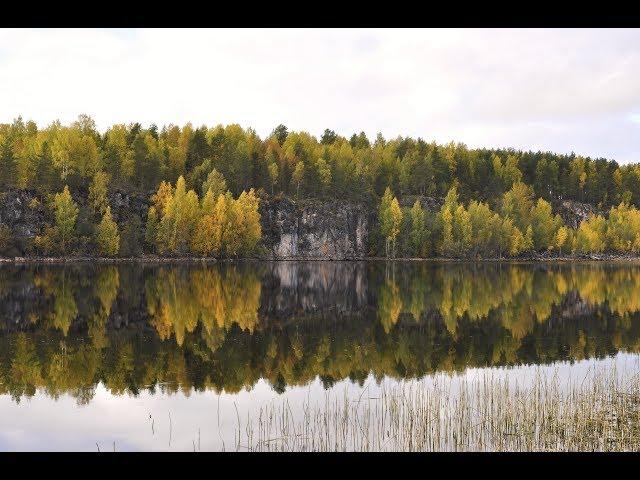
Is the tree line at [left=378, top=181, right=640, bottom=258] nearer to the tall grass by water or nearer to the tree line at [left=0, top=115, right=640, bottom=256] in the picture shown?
the tree line at [left=0, top=115, right=640, bottom=256]

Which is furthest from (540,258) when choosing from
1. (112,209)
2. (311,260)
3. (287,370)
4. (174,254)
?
(287,370)

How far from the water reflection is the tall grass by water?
497cm

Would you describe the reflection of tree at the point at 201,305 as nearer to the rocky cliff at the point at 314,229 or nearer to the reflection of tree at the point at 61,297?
the reflection of tree at the point at 61,297

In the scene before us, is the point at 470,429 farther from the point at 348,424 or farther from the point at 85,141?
the point at 85,141

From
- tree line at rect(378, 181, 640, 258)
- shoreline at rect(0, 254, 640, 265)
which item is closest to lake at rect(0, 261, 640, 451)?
shoreline at rect(0, 254, 640, 265)

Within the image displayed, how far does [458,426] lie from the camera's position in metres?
17.6

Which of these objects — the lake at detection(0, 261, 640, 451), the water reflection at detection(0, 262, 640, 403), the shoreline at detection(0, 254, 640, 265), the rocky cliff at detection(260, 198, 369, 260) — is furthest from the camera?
the rocky cliff at detection(260, 198, 369, 260)

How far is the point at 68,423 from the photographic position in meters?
19.1

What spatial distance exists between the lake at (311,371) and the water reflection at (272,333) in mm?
153

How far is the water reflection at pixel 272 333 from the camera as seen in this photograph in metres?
26.0

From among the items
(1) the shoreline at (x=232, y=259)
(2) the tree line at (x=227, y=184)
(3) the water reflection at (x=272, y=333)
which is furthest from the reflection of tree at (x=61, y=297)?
(2) the tree line at (x=227, y=184)

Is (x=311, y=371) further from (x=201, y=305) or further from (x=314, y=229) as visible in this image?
(x=314, y=229)

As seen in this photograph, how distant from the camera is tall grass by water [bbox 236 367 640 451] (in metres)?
16.4
